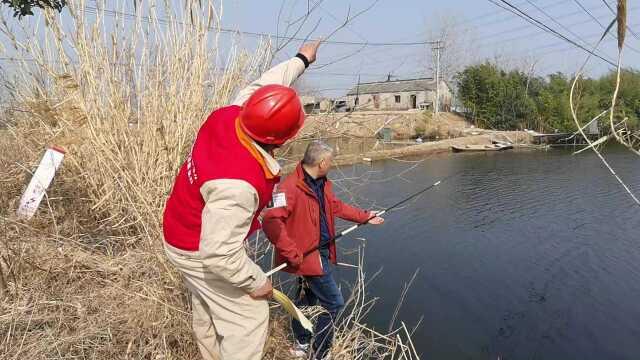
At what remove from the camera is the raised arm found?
8.16 feet

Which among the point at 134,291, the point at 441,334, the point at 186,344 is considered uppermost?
the point at 134,291

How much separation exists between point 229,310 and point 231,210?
1.92 feet

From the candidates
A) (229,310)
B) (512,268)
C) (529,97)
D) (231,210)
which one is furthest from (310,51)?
(529,97)

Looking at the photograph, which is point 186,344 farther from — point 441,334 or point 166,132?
point 441,334

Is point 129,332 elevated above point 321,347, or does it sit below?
above

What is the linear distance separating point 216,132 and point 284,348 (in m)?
1.77

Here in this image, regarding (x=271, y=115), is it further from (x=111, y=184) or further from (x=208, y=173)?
(x=111, y=184)

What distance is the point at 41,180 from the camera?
12.2 ft

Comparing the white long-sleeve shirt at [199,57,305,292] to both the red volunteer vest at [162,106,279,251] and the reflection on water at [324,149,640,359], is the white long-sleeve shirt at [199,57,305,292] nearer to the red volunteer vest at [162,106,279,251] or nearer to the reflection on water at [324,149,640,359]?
the red volunteer vest at [162,106,279,251]

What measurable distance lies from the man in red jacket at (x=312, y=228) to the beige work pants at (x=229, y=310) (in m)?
0.81

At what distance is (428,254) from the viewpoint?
754cm

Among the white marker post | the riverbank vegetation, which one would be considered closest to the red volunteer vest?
the white marker post

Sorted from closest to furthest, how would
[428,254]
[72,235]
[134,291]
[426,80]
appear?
[134,291], [72,235], [428,254], [426,80]

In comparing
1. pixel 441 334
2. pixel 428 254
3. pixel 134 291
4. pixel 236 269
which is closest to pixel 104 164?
pixel 134 291
